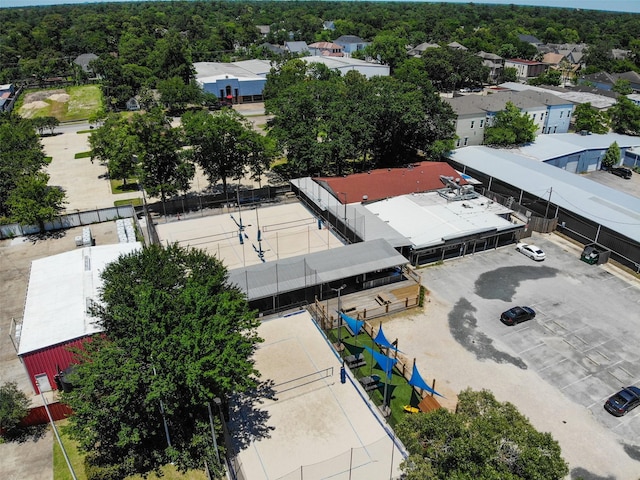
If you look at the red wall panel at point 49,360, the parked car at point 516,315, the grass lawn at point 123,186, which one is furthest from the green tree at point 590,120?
the red wall panel at point 49,360

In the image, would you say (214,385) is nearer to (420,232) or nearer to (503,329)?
(503,329)

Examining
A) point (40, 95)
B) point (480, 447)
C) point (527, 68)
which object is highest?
Result: point (527, 68)

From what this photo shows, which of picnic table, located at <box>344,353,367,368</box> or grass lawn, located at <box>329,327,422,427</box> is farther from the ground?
picnic table, located at <box>344,353,367,368</box>

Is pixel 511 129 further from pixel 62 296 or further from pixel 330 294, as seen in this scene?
pixel 62 296

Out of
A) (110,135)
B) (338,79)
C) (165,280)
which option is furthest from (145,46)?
(165,280)

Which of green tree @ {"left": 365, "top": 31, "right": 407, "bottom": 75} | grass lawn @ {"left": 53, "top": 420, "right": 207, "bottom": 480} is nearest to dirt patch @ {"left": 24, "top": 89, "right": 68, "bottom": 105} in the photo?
green tree @ {"left": 365, "top": 31, "right": 407, "bottom": 75}

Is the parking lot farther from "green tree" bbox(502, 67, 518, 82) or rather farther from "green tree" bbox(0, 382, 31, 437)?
"green tree" bbox(502, 67, 518, 82)

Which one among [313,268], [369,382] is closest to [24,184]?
[313,268]
